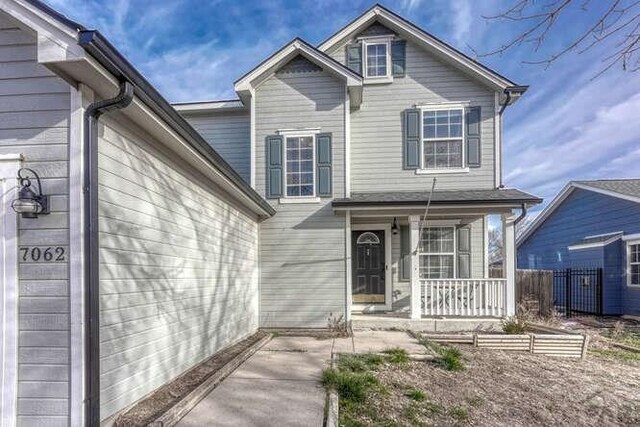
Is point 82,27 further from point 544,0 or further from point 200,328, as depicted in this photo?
point 200,328

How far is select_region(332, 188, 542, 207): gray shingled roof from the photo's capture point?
745 centimetres

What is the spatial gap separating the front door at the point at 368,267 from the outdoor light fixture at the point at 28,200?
701 centimetres

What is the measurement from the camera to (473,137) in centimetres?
864

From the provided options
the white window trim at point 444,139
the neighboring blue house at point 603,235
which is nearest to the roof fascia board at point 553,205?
the neighboring blue house at point 603,235

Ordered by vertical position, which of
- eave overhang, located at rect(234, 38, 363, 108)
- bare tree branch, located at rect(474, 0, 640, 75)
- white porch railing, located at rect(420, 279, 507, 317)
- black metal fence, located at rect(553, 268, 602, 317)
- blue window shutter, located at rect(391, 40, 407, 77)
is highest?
blue window shutter, located at rect(391, 40, 407, 77)

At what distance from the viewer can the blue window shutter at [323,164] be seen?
830cm

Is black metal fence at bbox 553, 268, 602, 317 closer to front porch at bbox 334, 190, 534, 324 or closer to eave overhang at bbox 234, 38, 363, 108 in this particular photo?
front porch at bbox 334, 190, 534, 324

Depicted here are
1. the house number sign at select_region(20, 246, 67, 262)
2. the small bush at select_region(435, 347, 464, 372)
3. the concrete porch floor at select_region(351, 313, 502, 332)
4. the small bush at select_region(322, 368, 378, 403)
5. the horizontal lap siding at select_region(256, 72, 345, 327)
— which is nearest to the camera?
the house number sign at select_region(20, 246, 67, 262)

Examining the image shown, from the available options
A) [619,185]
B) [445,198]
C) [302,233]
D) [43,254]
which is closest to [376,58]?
[445,198]

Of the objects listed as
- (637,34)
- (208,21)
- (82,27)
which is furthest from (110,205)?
(208,21)

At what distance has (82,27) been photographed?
2.59 metres

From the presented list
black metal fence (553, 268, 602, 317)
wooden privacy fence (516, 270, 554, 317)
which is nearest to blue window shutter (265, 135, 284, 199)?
wooden privacy fence (516, 270, 554, 317)

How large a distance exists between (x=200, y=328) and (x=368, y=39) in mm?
7794

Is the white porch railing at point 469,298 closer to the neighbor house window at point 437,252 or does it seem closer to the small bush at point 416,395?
the neighbor house window at point 437,252
